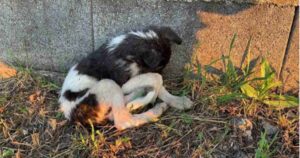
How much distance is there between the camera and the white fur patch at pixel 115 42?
13.1ft

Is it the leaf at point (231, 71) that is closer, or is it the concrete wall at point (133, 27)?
the concrete wall at point (133, 27)

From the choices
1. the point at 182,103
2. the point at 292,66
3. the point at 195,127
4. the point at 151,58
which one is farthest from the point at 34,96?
the point at 292,66

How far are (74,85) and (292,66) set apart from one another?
6.73ft

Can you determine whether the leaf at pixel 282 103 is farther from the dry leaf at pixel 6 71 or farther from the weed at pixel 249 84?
the dry leaf at pixel 6 71

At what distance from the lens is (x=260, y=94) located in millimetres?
4051

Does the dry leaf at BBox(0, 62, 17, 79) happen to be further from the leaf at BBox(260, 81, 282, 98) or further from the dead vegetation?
the leaf at BBox(260, 81, 282, 98)

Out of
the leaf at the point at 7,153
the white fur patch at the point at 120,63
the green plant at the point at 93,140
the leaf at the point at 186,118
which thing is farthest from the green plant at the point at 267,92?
the leaf at the point at 7,153

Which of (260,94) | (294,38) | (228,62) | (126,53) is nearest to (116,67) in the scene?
(126,53)

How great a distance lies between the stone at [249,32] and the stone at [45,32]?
116 centimetres

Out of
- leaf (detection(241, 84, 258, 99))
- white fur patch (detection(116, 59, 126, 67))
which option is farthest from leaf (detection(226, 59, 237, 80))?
white fur patch (detection(116, 59, 126, 67))

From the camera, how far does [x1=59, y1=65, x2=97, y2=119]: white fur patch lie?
155 inches

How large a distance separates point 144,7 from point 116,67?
2.10ft

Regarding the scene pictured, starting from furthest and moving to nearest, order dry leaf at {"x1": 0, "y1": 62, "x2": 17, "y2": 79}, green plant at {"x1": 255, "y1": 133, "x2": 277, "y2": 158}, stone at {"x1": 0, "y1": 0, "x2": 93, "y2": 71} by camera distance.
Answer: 1. dry leaf at {"x1": 0, "y1": 62, "x2": 17, "y2": 79}
2. stone at {"x1": 0, "y1": 0, "x2": 93, "y2": 71}
3. green plant at {"x1": 255, "y1": 133, "x2": 277, "y2": 158}

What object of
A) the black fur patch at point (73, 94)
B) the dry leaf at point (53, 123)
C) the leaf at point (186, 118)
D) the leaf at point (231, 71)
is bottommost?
the dry leaf at point (53, 123)
